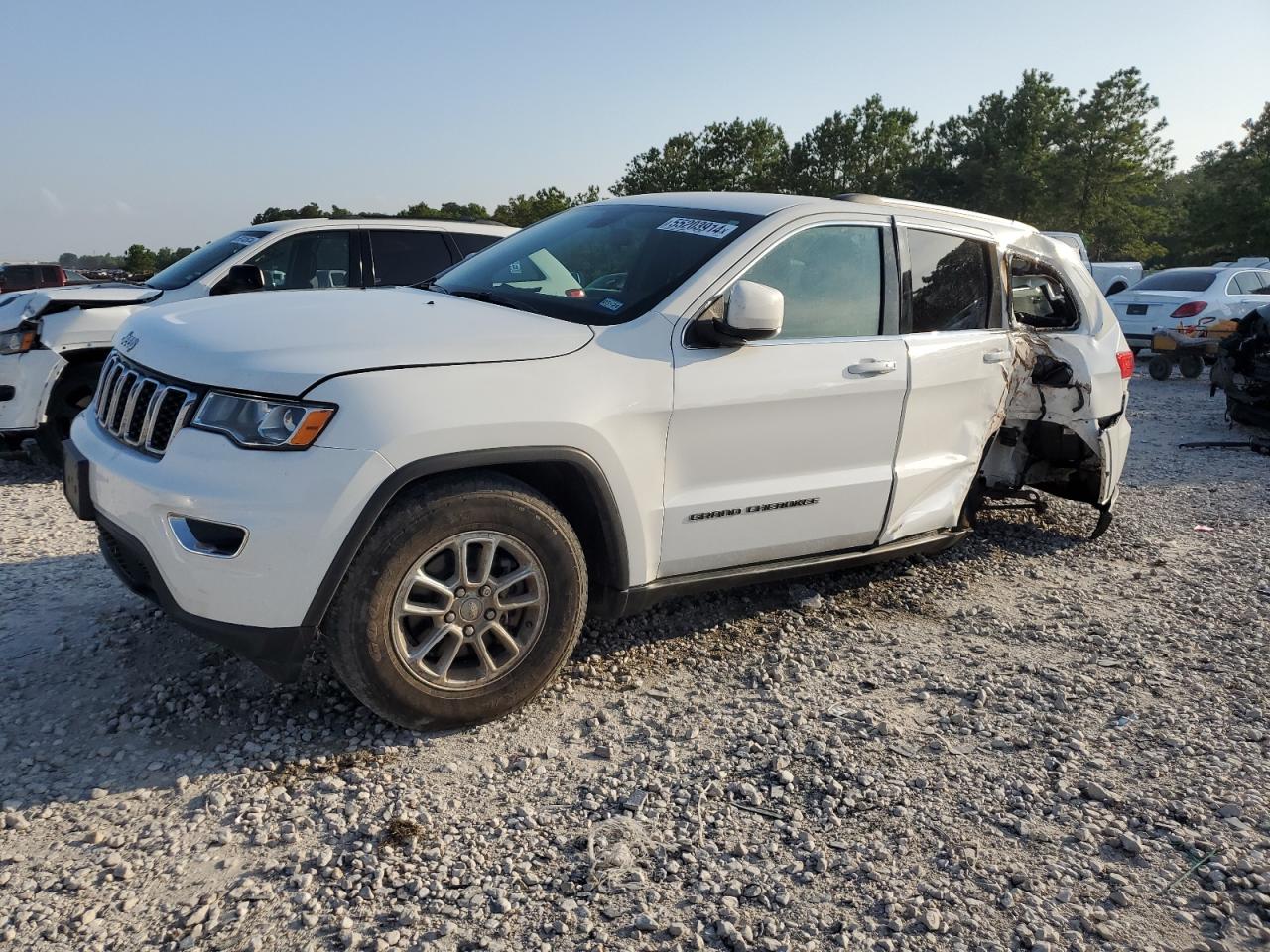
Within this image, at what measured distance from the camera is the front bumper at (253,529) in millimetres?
2730

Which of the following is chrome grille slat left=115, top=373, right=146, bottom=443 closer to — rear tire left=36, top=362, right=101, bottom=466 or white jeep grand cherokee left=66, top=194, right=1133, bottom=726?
white jeep grand cherokee left=66, top=194, right=1133, bottom=726

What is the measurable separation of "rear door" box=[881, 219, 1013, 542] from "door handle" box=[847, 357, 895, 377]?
6.7 inches

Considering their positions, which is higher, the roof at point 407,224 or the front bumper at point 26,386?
the roof at point 407,224

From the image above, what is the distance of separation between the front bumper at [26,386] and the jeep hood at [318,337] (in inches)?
125

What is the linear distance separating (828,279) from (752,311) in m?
0.78

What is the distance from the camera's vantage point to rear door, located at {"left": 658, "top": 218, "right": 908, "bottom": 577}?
11.4ft

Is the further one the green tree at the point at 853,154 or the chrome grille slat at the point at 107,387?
the green tree at the point at 853,154

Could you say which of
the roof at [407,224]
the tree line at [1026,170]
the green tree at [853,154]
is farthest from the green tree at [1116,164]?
the roof at [407,224]

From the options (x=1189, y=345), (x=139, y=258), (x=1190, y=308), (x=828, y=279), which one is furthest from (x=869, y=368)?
(x=139, y=258)

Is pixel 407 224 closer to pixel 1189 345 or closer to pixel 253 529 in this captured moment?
pixel 253 529

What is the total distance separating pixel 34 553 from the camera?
191 inches

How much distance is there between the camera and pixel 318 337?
9.72 feet

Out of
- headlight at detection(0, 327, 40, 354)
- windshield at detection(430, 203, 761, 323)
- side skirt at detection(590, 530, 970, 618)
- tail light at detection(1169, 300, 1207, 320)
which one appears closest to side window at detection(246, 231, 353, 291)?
headlight at detection(0, 327, 40, 354)

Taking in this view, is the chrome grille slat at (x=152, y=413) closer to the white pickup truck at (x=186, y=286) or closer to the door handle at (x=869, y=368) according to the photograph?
the door handle at (x=869, y=368)
